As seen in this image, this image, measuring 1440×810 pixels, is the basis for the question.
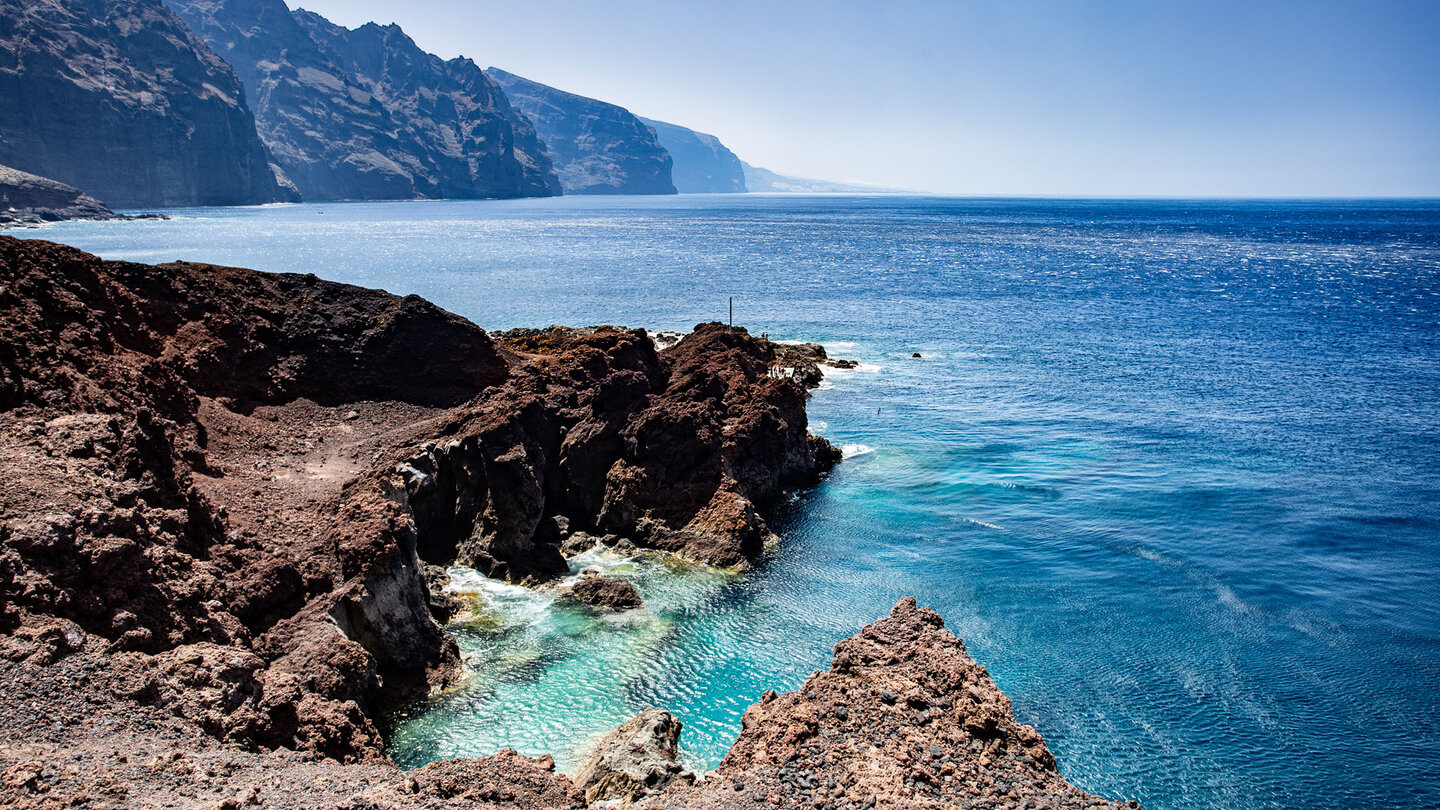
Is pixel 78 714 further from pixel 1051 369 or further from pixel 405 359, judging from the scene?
pixel 1051 369

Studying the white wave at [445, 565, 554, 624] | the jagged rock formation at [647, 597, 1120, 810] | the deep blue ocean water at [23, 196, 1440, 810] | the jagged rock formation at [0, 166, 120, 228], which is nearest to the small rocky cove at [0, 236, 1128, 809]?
the jagged rock formation at [647, 597, 1120, 810]

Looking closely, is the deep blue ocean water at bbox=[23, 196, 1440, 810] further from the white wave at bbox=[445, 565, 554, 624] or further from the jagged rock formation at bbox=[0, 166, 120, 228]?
the jagged rock formation at bbox=[0, 166, 120, 228]

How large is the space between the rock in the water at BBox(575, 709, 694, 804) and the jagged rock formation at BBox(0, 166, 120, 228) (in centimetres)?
17047

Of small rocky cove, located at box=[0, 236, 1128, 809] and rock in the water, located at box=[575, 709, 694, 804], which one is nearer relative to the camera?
small rocky cove, located at box=[0, 236, 1128, 809]

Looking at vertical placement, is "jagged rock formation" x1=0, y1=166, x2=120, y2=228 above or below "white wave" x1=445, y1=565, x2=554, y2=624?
above

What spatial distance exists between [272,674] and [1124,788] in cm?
1894

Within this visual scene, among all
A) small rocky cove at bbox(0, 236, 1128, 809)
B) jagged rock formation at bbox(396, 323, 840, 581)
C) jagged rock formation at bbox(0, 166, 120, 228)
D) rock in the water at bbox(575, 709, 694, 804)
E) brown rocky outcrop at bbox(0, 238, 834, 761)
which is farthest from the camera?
jagged rock formation at bbox(0, 166, 120, 228)

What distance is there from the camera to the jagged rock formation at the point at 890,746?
1230 cm

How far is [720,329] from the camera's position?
4488 cm

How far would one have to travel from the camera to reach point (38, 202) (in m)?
155

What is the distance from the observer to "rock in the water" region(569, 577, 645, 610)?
2623cm

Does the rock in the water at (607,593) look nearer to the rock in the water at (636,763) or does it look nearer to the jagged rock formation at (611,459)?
the jagged rock formation at (611,459)

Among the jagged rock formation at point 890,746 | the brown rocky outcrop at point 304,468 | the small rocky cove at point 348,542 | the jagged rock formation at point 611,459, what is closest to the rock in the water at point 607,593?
the small rocky cove at point 348,542

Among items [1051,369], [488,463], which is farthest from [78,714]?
[1051,369]
